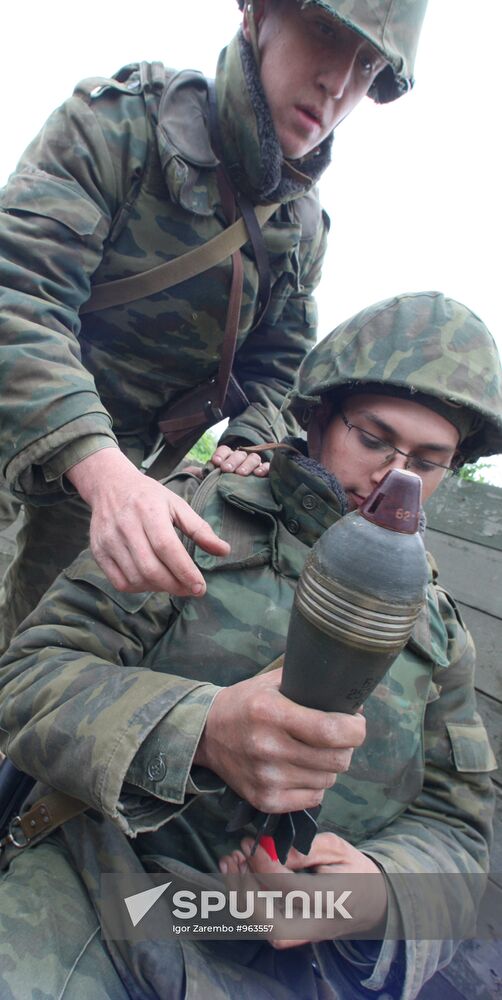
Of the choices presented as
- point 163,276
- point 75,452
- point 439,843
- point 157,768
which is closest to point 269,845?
point 157,768

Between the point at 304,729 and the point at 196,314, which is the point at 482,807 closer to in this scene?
the point at 304,729

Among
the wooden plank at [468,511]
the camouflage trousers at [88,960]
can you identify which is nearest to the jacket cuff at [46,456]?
the camouflage trousers at [88,960]

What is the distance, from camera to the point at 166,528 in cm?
136

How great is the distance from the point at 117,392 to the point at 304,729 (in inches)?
68.7

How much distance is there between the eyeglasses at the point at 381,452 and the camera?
74.4 inches

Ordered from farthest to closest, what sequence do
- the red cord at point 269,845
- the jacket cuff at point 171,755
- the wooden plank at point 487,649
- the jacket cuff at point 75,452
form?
the wooden plank at point 487,649, the jacket cuff at point 75,452, the red cord at point 269,845, the jacket cuff at point 171,755

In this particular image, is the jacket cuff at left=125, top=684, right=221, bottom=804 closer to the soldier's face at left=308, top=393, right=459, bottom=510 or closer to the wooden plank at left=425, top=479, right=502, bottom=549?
the soldier's face at left=308, top=393, right=459, bottom=510

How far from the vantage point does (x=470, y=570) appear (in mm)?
2984

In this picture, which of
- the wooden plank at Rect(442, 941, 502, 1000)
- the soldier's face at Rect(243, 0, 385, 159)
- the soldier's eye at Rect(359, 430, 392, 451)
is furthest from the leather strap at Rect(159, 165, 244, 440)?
the wooden plank at Rect(442, 941, 502, 1000)

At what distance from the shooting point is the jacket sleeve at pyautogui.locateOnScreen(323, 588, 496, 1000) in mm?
1620

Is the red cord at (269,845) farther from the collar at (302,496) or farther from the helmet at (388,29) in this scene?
the helmet at (388,29)

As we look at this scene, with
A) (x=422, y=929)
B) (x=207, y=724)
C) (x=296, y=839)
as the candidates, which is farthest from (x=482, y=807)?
(x=207, y=724)

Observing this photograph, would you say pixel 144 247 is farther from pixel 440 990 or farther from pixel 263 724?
pixel 440 990

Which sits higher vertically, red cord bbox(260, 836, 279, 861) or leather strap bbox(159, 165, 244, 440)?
leather strap bbox(159, 165, 244, 440)
